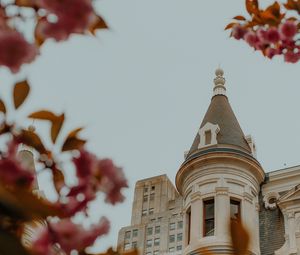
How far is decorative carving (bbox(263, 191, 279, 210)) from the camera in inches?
602

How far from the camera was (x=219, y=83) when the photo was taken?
64.5ft

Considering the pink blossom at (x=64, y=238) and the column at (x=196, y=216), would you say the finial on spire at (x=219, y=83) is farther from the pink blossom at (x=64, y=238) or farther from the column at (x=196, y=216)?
the pink blossom at (x=64, y=238)

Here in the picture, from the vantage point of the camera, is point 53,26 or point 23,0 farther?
point 23,0

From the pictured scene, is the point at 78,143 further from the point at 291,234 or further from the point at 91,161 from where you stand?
the point at 291,234

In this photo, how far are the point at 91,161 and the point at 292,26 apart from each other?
2.24 m

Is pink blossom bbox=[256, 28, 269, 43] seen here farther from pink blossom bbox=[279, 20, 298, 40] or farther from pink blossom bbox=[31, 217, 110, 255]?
pink blossom bbox=[31, 217, 110, 255]

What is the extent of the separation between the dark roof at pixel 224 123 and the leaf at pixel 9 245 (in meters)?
15.4

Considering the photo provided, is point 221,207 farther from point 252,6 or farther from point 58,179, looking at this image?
point 58,179

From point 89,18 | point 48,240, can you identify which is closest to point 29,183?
point 48,240

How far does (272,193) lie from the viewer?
15.6m

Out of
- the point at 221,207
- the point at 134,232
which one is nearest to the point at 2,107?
the point at 221,207

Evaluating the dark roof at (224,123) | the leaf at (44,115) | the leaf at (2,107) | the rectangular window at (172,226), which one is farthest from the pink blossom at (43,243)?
the rectangular window at (172,226)

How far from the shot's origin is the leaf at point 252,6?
12.0 feet

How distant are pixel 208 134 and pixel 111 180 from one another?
15111 mm
